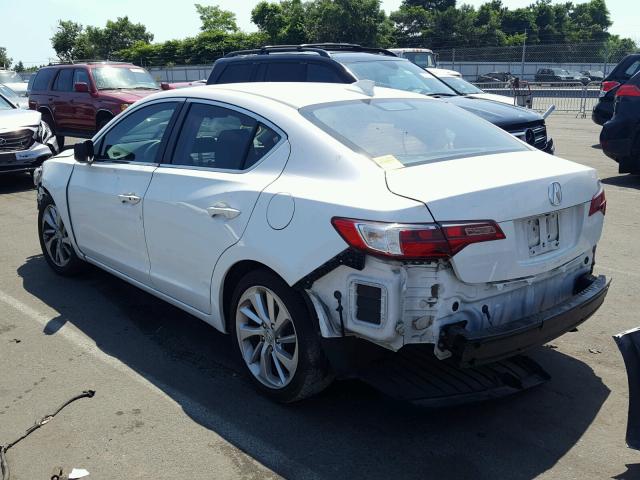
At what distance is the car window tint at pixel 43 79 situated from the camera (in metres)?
15.3

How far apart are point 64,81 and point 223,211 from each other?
41.6 ft

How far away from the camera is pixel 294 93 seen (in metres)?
4.12

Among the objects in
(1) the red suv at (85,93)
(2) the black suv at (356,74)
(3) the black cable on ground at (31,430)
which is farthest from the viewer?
(1) the red suv at (85,93)

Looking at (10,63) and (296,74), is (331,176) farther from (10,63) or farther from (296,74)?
(10,63)

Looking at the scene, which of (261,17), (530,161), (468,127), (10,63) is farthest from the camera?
(10,63)

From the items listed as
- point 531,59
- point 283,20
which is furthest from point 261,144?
point 283,20

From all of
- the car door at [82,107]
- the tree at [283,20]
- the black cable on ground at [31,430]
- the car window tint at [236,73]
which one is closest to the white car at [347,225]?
the black cable on ground at [31,430]

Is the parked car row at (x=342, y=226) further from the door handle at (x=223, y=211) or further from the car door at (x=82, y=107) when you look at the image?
the car door at (x=82, y=107)

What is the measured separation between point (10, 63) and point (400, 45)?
48608mm

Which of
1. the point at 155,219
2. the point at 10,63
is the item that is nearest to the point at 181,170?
the point at 155,219

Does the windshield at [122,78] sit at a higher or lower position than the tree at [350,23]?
lower

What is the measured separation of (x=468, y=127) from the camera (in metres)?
4.14

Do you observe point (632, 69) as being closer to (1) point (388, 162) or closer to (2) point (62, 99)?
(2) point (62, 99)

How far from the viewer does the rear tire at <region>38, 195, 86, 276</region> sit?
19.0 feet
